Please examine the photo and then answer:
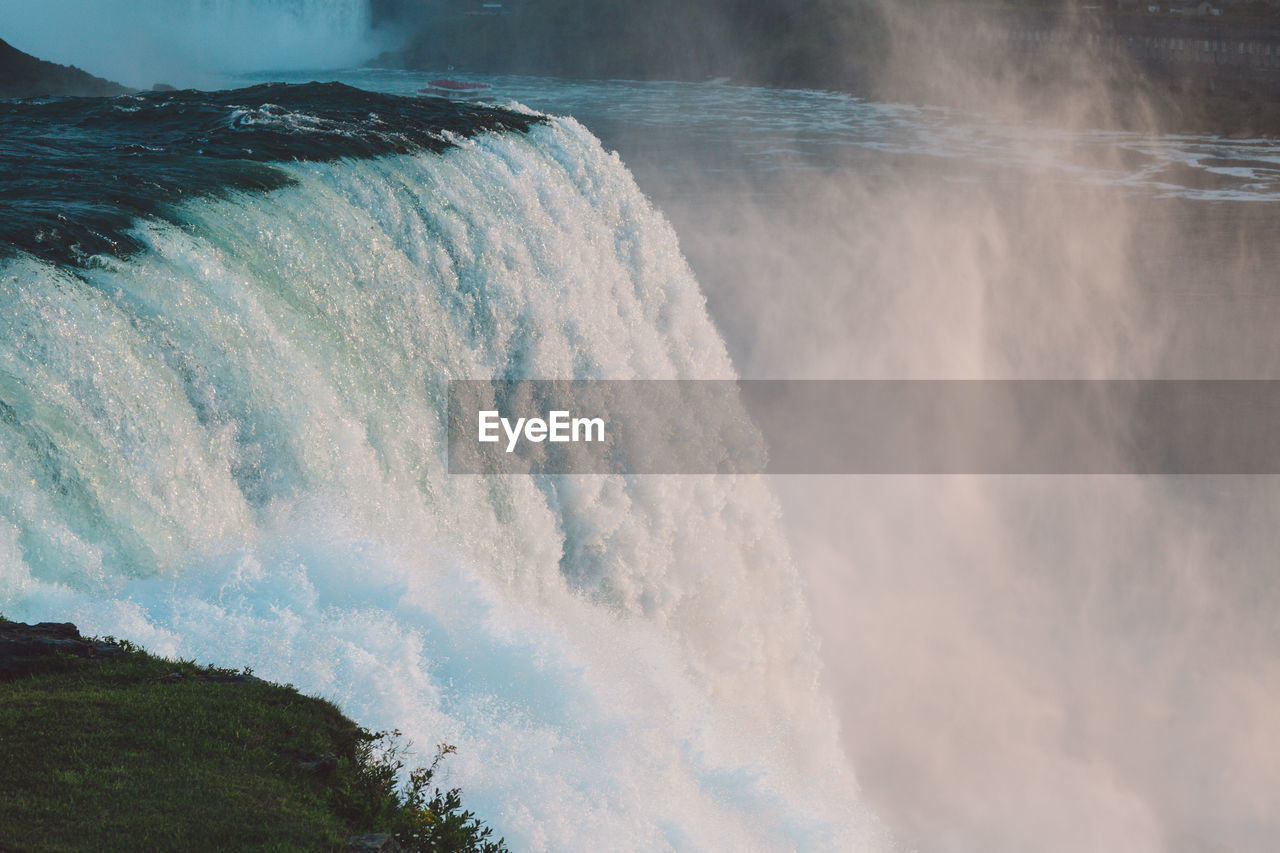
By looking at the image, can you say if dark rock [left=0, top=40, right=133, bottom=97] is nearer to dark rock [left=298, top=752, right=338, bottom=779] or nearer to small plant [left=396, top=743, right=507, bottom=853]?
dark rock [left=298, top=752, right=338, bottom=779]

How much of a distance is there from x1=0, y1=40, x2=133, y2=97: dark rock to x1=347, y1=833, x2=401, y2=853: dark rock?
4478 centimetres

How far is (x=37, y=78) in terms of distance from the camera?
148ft

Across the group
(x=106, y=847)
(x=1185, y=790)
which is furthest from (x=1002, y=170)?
(x=106, y=847)

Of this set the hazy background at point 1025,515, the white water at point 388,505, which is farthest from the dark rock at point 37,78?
the white water at point 388,505

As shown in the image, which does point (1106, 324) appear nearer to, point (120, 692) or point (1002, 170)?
point (1002, 170)

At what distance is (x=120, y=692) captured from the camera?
670 cm

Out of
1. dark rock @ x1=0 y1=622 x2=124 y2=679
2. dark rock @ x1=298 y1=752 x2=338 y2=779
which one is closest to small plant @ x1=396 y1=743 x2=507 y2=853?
dark rock @ x1=298 y1=752 x2=338 y2=779

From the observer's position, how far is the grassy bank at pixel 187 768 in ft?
18.0

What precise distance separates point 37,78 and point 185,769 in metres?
47.6

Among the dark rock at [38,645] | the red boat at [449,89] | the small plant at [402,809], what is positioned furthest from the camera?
the red boat at [449,89]

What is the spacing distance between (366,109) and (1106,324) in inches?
1314

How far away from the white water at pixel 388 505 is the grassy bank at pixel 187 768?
0.84m

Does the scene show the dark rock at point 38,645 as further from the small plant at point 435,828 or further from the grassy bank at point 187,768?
the small plant at point 435,828

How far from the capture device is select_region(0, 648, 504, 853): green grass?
18.0 ft
